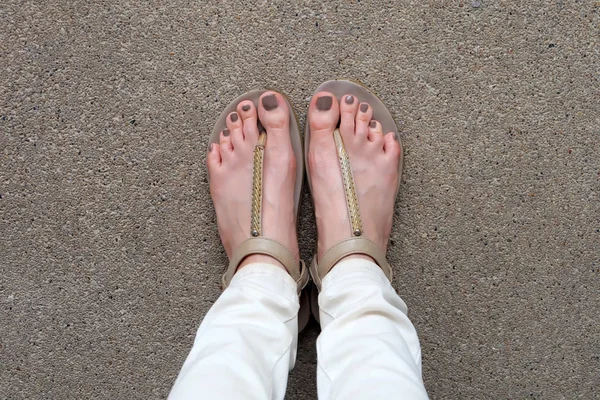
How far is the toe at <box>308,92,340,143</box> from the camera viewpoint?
804 millimetres

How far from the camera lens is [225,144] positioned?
2.72 ft

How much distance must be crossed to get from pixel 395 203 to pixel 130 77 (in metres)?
0.52

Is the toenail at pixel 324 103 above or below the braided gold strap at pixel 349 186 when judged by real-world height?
above

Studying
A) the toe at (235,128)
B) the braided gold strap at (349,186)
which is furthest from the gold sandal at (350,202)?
the toe at (235,128)

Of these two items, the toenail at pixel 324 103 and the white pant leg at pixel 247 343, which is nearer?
the white pant leg at pixel 247 343

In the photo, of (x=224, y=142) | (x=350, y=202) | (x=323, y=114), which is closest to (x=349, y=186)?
(x=350, y=202)

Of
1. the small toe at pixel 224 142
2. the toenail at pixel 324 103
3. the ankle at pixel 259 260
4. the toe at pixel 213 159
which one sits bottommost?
the ankle at pixel 259 260

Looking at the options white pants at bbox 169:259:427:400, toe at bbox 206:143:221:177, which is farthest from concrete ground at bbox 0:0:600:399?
white pants at bbox 169:259:427:400

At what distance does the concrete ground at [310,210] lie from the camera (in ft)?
2.65

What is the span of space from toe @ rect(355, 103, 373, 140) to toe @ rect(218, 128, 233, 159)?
23 cm

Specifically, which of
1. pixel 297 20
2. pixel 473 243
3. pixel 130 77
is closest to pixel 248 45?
pixel 297 20

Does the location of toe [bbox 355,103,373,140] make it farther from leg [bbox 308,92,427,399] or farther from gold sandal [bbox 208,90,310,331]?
gold sandal [bbox 208,90,310,331]

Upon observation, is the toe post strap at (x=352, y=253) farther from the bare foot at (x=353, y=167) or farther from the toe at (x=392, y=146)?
the toe at (x=392, y=146)

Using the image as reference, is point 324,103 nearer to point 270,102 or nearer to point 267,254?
point 270,102
